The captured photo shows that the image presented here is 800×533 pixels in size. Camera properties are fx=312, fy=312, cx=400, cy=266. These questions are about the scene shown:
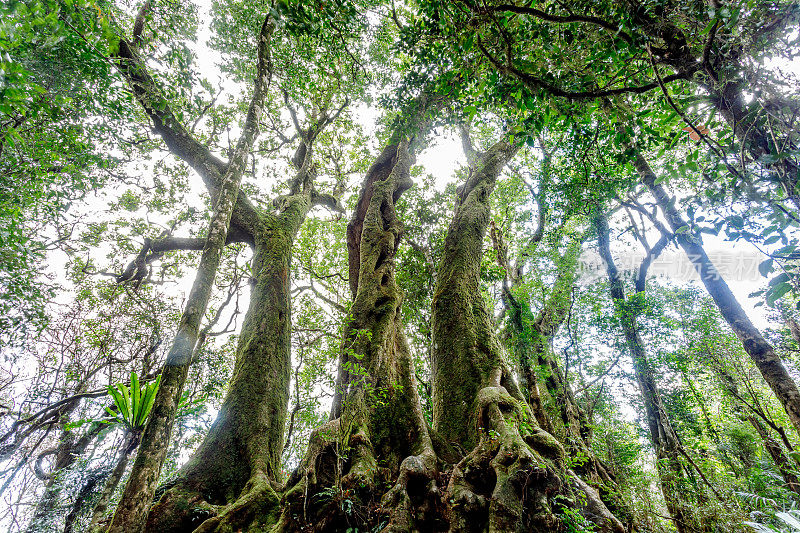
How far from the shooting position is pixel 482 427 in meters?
3.57

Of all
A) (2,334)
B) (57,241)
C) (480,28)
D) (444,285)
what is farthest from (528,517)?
(57,241)

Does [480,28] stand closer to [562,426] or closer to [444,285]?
[444,285]

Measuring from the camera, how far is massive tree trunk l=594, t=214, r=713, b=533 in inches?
182

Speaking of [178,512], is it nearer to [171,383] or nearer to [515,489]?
[171,383]

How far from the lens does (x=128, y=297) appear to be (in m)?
8.28

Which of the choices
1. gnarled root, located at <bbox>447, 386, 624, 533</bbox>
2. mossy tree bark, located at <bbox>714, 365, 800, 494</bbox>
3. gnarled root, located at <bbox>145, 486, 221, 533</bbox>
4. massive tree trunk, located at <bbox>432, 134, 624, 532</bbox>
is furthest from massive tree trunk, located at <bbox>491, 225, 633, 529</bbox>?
gnarled root, located at <bbox>145, 486, 221, 533</bbox>

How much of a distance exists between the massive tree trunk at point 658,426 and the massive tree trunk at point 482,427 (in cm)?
241

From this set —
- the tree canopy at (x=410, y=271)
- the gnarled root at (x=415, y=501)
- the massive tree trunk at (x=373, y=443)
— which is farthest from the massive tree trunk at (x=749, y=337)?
the massive tree trunk at (x=373, y=443)

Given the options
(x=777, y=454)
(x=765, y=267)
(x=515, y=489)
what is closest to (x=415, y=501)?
(x=515, y=489)

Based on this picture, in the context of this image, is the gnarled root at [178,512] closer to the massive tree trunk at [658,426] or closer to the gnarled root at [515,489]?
the gnarled root at [515,489]

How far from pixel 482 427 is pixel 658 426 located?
5.65 m

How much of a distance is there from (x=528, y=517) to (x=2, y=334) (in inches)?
364

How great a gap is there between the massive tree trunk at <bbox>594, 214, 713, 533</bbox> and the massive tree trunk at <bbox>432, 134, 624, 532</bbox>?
241 cm

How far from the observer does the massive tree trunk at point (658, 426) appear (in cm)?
462
